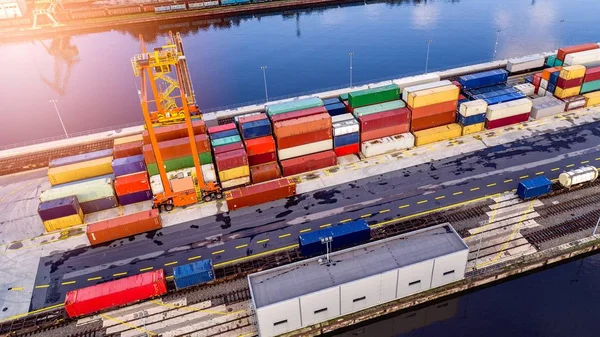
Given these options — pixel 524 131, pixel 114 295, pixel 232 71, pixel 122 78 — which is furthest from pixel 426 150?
pixel 122 78

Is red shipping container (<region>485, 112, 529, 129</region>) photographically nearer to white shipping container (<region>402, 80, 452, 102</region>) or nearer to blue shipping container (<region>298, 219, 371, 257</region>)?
white shipping container (<region>402, 80, 452, 102</region>)

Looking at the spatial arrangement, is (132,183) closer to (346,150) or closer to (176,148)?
(176,148)

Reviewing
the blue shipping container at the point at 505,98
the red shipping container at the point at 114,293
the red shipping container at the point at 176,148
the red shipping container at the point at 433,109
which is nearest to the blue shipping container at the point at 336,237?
the red shipping container at the point at 114,293

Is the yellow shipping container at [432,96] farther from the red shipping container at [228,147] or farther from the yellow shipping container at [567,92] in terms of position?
the red shipping container at [228,147]

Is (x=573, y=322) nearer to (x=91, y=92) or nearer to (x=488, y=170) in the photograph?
(x=488, y=170)

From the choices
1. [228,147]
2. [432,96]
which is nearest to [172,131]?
A: [228,147]
